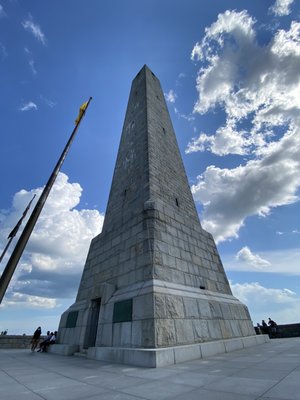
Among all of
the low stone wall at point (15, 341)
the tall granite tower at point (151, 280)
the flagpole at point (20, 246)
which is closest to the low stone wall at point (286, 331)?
the tall granite tower at point (151, 280)

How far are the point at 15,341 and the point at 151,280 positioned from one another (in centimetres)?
1475

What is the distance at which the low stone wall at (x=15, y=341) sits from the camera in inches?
622

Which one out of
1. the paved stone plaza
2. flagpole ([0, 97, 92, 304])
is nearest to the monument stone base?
the paved stone plaza

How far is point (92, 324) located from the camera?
1034 cm

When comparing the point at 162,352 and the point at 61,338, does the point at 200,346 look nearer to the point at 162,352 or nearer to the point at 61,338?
the point at 162,352

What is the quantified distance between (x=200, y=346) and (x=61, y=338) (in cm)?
829

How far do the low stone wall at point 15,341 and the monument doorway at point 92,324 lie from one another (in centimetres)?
999

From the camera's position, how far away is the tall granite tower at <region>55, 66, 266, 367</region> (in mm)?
7539

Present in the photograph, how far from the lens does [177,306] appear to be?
8.20 metres

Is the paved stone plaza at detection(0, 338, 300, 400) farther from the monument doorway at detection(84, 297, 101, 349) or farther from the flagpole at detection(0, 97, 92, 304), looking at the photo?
the monument doorway at detection(84, 297, 101, 349)

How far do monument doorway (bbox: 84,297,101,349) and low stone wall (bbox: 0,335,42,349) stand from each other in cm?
999

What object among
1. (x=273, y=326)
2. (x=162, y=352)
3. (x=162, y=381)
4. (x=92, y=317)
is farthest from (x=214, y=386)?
(x=273, y=326)

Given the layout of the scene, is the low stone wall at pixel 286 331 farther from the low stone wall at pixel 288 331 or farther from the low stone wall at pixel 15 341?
the low stone wall at pixel 15 341

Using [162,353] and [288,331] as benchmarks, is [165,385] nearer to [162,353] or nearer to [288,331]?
[162,353]
